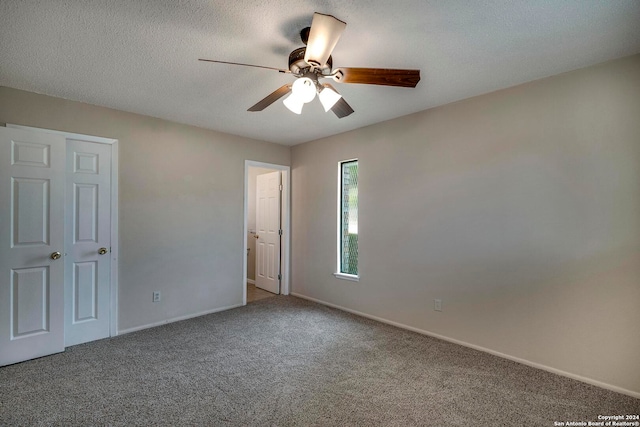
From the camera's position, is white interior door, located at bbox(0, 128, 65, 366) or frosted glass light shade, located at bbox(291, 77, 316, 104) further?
white interior door, located at bbox(0, 128, 65, 366)

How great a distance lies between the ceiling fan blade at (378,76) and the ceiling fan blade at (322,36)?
18 centimetres

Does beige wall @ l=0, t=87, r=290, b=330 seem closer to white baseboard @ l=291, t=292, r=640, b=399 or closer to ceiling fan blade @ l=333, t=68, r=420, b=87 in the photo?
white baseboard @ l=291, t=292, r=640, b=399

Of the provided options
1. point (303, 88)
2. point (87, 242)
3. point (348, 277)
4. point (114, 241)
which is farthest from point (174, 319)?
point (303, 88)

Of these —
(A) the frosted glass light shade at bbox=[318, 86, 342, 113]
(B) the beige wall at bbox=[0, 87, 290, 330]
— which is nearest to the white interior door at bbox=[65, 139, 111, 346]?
(B) the beige wall at bbox=[0, 87, 290, 330]

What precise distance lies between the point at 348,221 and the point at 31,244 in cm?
324

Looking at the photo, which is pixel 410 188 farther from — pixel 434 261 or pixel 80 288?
pixel 80 288

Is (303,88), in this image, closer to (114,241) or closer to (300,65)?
(300,65)

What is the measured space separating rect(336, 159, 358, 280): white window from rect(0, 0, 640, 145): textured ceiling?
1.28 m

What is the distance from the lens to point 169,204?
3555 mm

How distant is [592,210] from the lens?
2.27 meters

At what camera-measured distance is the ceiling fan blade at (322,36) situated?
4.70 ft

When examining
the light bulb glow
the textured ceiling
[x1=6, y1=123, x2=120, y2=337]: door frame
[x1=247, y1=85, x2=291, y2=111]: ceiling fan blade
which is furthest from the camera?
[x1=6, y1=123, x2=120, y2=337]: door frame

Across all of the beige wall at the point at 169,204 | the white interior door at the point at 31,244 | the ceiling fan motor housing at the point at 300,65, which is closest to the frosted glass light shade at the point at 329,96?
the ceiling fan motor housing at the point at 300,65

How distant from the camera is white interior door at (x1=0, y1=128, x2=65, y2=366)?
8.26 feet
